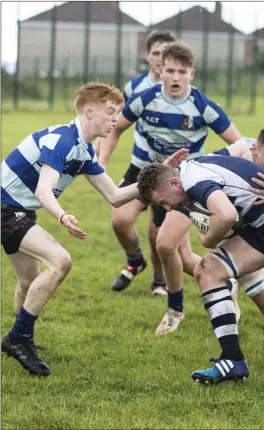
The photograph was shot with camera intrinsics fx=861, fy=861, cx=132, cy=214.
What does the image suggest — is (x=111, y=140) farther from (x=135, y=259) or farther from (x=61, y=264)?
(x=61, y=264)

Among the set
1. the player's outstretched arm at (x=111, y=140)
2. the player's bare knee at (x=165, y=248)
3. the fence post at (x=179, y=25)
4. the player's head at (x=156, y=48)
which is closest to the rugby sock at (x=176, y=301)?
the player's bare knee at (x=165, y=248)

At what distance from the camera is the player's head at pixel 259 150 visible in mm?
5887

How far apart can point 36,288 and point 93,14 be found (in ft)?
108

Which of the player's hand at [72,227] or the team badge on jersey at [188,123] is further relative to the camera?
the team badge on jersey at [188,123]

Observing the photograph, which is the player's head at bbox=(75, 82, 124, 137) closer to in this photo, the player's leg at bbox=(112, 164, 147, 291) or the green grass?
the green grass

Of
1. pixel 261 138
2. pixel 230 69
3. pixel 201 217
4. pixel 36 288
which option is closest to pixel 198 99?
pixel 261 138

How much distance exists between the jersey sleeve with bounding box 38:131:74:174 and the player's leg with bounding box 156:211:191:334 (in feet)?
5.30

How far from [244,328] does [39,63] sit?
33669 millimetres

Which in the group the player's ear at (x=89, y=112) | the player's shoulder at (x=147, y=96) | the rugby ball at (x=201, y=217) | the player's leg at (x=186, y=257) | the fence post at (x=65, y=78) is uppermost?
the player's ear at (x=89, y=112)

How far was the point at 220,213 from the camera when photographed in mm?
5262

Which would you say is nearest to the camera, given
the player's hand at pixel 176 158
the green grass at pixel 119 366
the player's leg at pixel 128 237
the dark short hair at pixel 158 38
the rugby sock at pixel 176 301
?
the green grass at pixel 119 366

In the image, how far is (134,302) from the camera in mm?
8055

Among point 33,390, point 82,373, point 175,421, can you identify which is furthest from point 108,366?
point 175,421

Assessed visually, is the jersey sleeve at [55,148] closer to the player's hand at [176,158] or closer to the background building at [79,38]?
the player's hand at [176,158]
